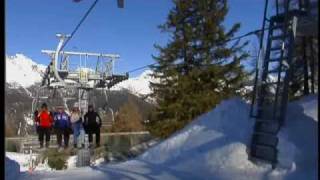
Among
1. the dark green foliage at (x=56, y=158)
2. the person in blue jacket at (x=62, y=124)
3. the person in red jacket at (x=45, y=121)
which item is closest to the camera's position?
the person in red jacket at (x=45, y=121)

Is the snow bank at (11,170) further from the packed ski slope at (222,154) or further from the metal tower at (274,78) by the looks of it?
the metal tower at (274,78)

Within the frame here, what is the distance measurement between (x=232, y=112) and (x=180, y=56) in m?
28.1

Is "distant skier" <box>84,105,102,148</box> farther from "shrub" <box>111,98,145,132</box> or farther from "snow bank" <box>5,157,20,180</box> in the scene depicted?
"shrub" <box>111,98,145,132</box>

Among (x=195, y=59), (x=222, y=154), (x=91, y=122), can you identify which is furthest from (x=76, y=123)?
(x=195, y=59)

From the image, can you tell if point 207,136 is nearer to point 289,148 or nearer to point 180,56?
point 289,148

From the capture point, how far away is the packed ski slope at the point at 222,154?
9.84 metres

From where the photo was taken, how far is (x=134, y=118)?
212ft

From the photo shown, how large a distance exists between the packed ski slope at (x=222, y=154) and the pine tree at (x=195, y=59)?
81.8 feet

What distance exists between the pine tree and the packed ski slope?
2494cm

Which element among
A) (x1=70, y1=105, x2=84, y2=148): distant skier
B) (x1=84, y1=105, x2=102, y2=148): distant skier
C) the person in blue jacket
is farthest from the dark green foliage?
(x1=84, y1=105, x2=102, y2=148): distant skier

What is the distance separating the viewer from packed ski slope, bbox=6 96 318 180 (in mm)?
9836

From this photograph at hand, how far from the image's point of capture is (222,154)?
10984 mm

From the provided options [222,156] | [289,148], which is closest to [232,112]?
[222,156]

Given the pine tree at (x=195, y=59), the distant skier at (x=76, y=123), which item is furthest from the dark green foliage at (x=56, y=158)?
the pine tree at (x=195, y=59)
